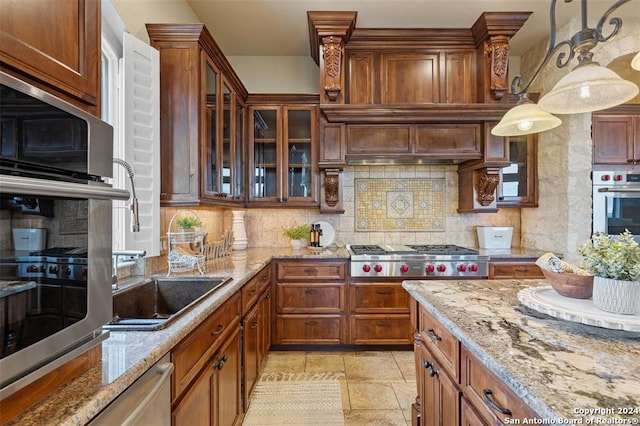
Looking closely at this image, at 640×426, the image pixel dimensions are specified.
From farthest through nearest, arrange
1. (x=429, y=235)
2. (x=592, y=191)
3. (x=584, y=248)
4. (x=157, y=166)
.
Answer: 1. (x=429, y=235)
2. (x=592, y=191)
3. (x=157, y=166)
4. (x=584, y=248)

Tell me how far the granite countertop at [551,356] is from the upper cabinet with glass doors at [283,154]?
2236 millimetres

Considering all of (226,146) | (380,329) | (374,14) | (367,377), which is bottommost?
(367,377)

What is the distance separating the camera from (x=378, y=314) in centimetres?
289

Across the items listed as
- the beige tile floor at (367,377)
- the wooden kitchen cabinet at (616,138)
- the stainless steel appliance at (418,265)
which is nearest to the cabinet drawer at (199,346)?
the beige tile floor at (367,377)

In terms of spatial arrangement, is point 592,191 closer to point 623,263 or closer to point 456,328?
point 623,263

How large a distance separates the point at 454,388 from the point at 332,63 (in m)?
2.65

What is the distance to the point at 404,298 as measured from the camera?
2.88 meters

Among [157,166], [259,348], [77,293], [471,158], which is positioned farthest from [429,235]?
[77,293]

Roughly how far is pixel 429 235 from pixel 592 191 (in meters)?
1.50

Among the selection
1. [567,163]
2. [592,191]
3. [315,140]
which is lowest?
[592,191]

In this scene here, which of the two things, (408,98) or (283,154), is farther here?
(283,154)

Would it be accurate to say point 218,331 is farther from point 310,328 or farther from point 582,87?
point 582,87

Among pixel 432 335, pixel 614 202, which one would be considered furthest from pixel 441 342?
pixel 614 202

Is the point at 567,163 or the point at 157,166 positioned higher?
the point at 567,163
